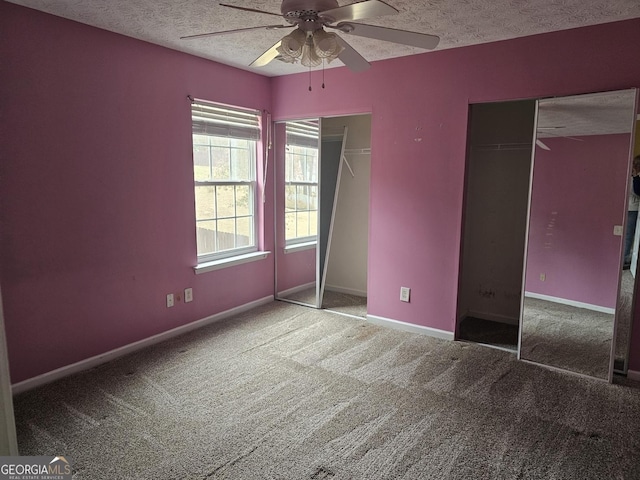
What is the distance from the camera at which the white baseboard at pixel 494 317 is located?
3971mm

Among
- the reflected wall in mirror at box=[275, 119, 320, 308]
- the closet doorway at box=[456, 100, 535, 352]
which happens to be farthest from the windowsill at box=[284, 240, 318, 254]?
the closet doorway at box=[456, 100, 535, 352]

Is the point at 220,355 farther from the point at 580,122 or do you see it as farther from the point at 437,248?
the point at 580,122

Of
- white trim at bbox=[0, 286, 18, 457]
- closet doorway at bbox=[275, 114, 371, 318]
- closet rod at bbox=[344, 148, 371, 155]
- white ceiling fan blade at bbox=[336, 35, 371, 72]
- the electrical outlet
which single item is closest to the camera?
white trim at bbox=[0, 286, 18, 457]

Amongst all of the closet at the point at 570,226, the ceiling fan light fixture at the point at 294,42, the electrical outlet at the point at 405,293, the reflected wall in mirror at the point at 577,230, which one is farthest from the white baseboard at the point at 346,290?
the ceiling fan light fixture at the point at 294,42

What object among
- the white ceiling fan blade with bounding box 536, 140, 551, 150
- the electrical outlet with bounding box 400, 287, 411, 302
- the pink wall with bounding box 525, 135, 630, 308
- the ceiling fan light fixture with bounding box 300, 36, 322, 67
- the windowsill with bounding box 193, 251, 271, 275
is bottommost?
the electrical outlet with bounding box 400, 287, 411, 302

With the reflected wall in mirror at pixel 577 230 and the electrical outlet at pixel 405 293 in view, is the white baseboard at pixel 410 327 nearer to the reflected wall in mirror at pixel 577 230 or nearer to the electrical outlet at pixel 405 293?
the electrical outlet at pixel 405 293

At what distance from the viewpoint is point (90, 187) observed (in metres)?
2.91

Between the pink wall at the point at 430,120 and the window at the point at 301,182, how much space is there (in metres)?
0.54

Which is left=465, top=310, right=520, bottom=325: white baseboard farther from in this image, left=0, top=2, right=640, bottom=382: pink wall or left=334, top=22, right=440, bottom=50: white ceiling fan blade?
left=334, top=22, right=440, bottom=50: white ceiling fan blade

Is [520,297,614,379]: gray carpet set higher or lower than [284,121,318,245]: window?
lower

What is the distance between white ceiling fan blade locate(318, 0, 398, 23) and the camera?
1688mm

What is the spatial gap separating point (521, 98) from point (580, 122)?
44cm

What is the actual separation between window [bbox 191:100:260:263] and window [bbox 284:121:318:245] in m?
0.51

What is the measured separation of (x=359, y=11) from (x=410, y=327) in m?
2.78
